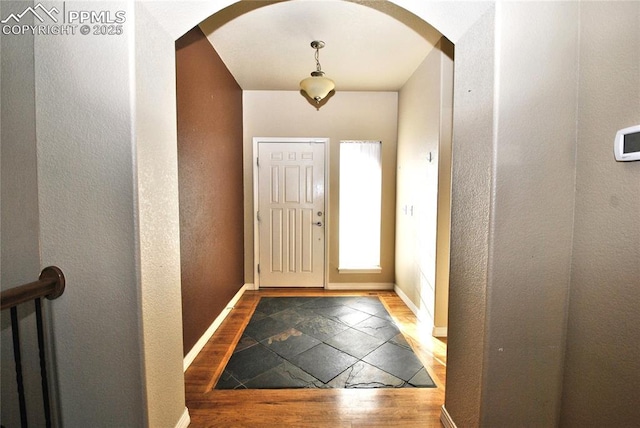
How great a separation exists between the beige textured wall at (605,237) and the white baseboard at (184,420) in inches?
74.2

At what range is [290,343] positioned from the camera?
94.0 inches

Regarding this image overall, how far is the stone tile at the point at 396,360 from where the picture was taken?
2006mm

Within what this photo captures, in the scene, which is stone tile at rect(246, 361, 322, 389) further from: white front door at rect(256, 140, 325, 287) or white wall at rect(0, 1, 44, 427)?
white front door at rect(256, 140, 325, 287)

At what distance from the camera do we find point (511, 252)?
3.87 ft

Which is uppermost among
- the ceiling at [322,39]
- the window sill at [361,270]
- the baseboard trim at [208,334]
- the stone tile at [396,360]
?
the ceiling at [322,39]

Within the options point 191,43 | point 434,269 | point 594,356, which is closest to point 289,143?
point 191,43

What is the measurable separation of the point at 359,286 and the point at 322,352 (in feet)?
5.66

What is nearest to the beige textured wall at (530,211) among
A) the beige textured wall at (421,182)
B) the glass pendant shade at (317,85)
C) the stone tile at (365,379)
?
the stone tile at (365,379)

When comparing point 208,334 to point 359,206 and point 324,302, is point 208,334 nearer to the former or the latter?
point 324,302

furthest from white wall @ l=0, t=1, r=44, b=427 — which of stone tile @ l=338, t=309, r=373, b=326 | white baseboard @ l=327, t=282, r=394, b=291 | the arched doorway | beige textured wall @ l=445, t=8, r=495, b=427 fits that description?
white baseboard @ l=327, t=282, r=394, b=291

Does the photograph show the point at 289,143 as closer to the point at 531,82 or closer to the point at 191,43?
the point at 191,43

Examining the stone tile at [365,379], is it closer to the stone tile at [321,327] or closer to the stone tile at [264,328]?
the stone tile at [321,327]

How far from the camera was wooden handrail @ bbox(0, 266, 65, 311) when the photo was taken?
0.96 m

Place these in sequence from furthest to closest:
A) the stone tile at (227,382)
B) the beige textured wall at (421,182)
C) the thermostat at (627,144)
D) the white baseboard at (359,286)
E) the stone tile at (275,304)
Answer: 1. the white baseboard at (359,286)
2. the stone tile at (275,304)
3. the beige textured wall at (421,182)
4. the stone tile at (227,382)
5. the thermostat at (627,144)
